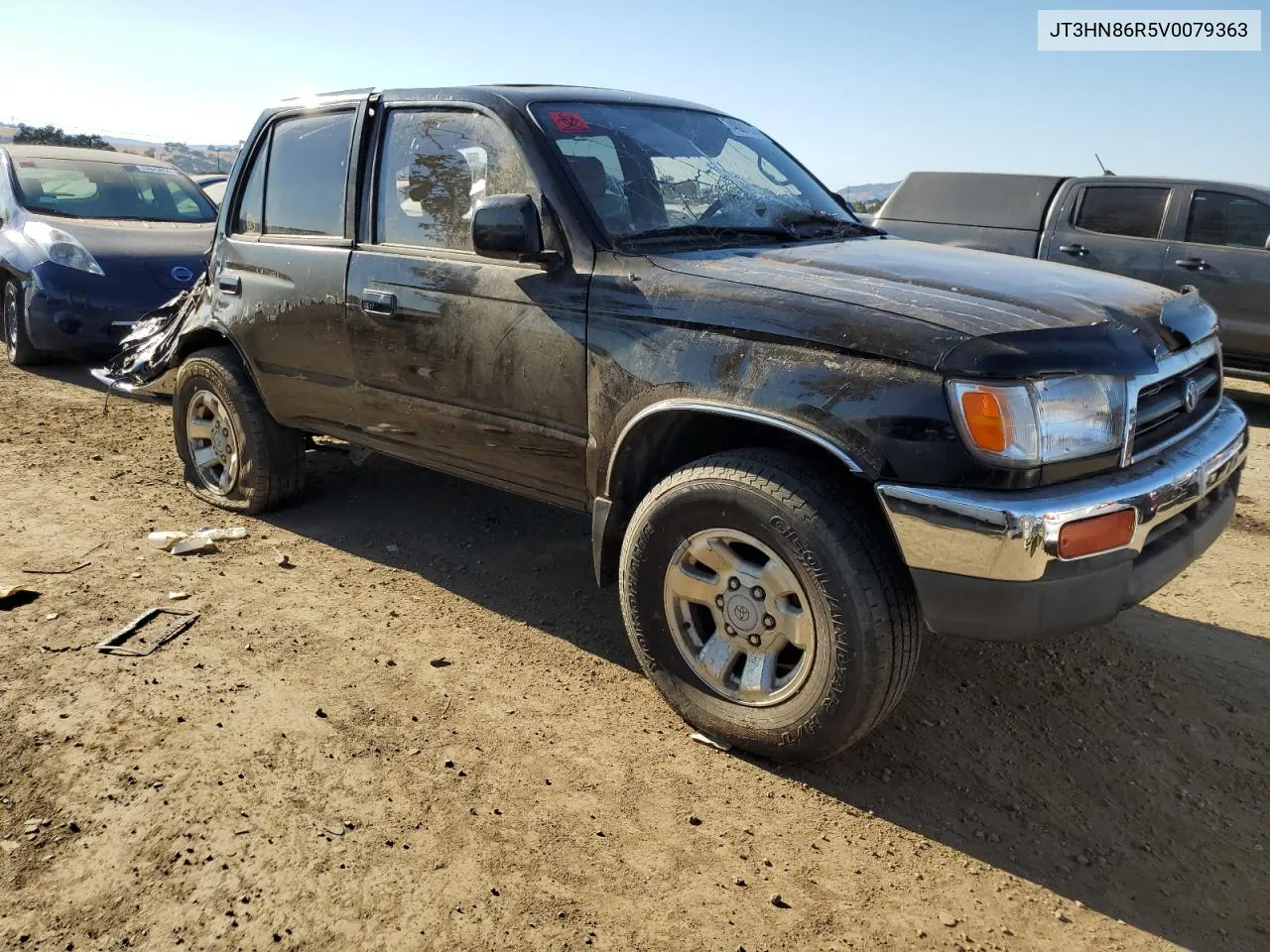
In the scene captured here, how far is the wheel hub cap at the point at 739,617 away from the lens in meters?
2.76

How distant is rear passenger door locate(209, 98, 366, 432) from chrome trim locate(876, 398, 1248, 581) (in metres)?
2.45

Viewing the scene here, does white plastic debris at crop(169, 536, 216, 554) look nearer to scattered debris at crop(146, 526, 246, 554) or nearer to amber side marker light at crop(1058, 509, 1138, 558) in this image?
scattered debris at crop(146, 526, 246, 554)

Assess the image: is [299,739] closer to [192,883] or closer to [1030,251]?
Result: [192,883]

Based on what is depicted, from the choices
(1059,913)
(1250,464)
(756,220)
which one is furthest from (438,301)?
(1250,464)

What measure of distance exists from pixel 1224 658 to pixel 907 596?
5.59ft

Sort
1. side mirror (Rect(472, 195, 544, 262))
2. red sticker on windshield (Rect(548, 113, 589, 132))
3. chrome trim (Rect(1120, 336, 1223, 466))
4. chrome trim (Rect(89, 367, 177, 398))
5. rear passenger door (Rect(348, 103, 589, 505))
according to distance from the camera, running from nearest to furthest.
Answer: chrome trim (Rect(1120, 336, 1223, 466)) → side mirror (Rect(472, 195, 544, 262)) → rear passenger door (Rect(348, 103, 589, 505)) → red sticker on windshield (Rect(548, 113, 589, 132)) → chrome trim (Rect(89, 367, 177, 398))

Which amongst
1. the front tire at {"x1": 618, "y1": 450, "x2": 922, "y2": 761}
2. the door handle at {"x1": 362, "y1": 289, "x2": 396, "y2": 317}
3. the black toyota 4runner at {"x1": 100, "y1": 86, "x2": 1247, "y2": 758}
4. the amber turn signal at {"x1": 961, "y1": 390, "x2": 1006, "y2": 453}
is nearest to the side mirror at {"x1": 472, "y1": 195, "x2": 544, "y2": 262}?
the black toyota 4runner at {"x1": 100, "y1": 86, "x2": 1247, "y2": 758}

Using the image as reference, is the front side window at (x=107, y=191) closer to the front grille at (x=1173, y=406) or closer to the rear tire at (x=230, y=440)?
the rear tire at (x=230, y=440)

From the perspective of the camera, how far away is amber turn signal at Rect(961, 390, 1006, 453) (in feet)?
7.86

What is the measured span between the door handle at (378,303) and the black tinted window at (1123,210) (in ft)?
22.2

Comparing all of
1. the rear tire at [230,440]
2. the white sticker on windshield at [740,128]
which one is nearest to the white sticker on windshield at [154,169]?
the rear tire at [230,440]

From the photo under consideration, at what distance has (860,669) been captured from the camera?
2596 millimetres

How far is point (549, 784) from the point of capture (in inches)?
110

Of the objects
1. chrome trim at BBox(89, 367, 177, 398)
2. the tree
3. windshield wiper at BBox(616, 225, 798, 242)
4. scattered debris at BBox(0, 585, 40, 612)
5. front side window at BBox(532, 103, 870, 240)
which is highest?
the tree
